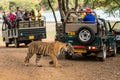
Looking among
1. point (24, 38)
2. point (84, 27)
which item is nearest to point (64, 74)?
point (84, 27)

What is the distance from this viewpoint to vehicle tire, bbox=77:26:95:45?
13711 mm

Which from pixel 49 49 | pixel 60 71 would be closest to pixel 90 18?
pixel 49 49

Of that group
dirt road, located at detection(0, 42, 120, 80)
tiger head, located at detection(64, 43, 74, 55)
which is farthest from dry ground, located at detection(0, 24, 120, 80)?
tiger head, located at detection(64, 43, 74, 55)

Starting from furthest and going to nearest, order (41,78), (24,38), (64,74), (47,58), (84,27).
→ 1. (24,38)
2. (47,58)
3. (84,27)
4. (64,74)
5. (41,78)

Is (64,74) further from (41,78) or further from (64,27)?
(64,27)

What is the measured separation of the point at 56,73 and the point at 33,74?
67 centimetres

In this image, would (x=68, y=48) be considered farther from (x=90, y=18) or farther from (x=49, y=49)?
(x=90, y=18)

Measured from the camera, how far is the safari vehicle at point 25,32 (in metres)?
21.1

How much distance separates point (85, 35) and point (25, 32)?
7.89 metres

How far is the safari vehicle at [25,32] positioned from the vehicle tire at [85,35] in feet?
25.1

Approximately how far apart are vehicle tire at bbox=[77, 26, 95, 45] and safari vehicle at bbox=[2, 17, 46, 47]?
25.1 ft

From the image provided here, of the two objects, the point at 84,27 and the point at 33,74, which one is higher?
the point at 84,27

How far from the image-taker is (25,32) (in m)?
21.2

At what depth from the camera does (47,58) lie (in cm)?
1484
